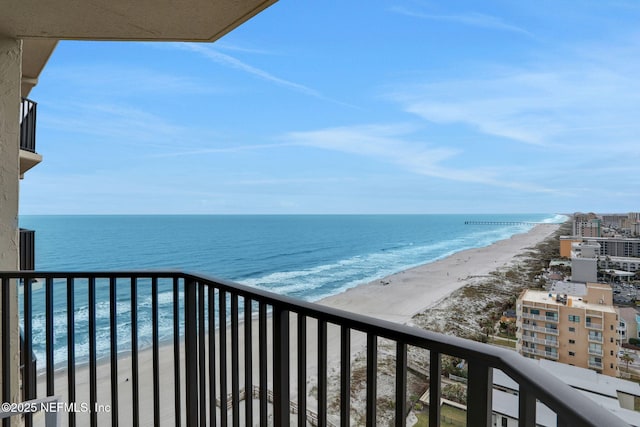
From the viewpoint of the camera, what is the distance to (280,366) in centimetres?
120

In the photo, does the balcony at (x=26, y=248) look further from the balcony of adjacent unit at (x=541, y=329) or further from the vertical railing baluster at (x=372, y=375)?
the balcony of adjacent unit at (x=541, y=329)

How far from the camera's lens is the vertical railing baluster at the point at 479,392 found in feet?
2.21

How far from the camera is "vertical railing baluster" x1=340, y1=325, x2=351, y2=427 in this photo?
942mm

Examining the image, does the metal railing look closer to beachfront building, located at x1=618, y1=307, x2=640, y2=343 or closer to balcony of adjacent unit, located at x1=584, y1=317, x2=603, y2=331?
balcony of adjacent unit, located at x1=584, y1=317, x2=603, y2=331

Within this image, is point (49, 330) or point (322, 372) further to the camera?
point (49, 330)

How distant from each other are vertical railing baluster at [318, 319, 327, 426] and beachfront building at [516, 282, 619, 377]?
1207 millimetres

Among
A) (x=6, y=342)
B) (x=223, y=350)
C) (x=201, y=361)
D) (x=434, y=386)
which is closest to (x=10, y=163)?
(x=6, y=342)

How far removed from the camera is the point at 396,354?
822mm

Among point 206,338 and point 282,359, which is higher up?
point 282,359

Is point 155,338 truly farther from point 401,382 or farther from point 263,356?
point 401,382

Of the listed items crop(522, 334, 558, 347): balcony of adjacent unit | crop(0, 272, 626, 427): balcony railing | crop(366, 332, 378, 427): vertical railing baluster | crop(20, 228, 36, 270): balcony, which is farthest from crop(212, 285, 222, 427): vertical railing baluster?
crop(20, 228, 36, 270): balcony

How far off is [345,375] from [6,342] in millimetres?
1894

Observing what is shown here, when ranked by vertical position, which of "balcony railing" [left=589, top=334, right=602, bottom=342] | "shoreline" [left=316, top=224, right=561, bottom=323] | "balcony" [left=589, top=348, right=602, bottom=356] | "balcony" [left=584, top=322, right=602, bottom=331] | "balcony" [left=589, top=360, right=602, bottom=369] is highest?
"balcony" [left=584, top=322, right=602, bottom=331]

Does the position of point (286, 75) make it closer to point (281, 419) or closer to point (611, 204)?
point (611, 204)
